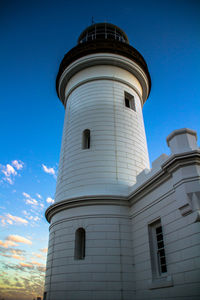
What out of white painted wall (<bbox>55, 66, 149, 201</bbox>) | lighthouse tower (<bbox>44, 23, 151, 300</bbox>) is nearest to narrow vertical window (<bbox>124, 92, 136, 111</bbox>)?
lighthouse tower (<bbox>44, 23, 151, 300</bbox>)

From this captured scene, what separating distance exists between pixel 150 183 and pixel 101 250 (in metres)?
3.70

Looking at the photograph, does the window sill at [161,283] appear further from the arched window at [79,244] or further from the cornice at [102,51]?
the cornice at [102,51]

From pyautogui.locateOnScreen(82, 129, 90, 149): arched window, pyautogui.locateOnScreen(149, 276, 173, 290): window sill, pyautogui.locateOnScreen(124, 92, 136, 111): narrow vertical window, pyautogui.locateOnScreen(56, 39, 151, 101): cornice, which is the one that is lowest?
pyautogui.locateOnScreen(149, 276, 173, 290): window sill

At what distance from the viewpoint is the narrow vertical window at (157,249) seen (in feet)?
32.7

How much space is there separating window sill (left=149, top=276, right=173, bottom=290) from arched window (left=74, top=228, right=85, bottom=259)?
352 centimetres

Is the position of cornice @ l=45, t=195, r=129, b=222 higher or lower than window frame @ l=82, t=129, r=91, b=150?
lower

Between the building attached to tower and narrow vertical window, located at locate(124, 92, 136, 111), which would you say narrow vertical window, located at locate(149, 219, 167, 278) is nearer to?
the building attached to tower

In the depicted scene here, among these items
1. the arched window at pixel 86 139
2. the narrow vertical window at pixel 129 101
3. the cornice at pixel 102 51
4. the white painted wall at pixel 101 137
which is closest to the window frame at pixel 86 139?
the arched window at pixel 86 139

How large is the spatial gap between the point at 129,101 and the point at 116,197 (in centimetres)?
779

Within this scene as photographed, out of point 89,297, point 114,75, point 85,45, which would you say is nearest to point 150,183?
point 89,297

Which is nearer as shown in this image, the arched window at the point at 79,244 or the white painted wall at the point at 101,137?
the arched window at the point at 79,244

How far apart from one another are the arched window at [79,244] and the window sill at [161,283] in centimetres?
352

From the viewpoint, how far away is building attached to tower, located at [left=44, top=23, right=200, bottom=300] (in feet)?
28.9

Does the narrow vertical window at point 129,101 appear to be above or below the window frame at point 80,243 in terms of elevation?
above
